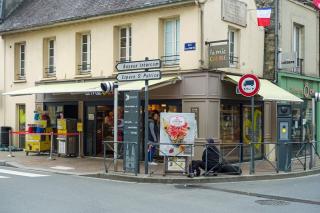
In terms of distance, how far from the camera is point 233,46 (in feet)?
58.1

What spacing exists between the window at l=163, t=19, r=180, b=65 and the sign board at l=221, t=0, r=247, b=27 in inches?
62.5

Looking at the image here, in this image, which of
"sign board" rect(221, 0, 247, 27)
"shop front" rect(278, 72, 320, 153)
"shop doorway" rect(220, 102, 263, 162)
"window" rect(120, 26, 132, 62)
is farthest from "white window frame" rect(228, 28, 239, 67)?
"window" rect(120, 26, 132, 62)

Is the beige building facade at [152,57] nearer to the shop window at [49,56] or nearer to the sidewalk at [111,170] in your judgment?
the shop window at [49,56]

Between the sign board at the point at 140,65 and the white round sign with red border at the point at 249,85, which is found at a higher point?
the sign board at the point at 140,65

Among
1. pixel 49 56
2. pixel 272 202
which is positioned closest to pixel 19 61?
pixel 49 56

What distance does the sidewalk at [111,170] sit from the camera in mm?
Answer: 13273

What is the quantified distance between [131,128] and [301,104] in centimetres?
910

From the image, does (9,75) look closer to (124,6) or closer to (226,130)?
(124,6)

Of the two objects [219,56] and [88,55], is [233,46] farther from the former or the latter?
[88,55]

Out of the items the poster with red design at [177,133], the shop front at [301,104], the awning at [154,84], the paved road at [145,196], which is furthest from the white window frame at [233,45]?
the paved road at [145,196]

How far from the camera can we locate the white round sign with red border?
1392 centimetres

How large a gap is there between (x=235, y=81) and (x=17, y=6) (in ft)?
40.0

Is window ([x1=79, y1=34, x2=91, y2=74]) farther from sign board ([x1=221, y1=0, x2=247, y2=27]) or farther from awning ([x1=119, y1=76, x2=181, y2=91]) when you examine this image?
sign board ([x1=221, y1=0, x2=247, y2=27])

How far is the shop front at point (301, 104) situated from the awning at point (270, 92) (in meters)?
1.13
